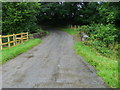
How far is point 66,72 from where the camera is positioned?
5.90 meters

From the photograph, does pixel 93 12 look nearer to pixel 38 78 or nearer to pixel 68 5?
pixel 68 5

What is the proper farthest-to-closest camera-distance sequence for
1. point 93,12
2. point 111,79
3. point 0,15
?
point 93,12
point 0,15
point 111,79

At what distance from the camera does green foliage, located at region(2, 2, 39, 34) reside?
1545 centimetres

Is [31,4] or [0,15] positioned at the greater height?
[31,4]

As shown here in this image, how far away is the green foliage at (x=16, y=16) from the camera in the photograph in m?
15.5

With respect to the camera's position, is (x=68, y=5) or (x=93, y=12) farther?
(x=68, y=5)

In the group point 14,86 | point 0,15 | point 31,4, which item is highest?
point 31,4

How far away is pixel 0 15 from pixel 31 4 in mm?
4121

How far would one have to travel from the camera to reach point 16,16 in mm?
15500

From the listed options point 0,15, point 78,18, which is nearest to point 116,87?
point 0,15

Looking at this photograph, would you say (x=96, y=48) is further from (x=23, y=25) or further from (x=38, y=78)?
(x=23, y=25)

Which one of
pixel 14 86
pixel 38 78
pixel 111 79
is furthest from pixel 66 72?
Answer: pixel 14 86

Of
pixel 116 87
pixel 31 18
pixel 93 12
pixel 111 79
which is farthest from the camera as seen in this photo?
pixel 93 12

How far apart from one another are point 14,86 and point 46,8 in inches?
1114
